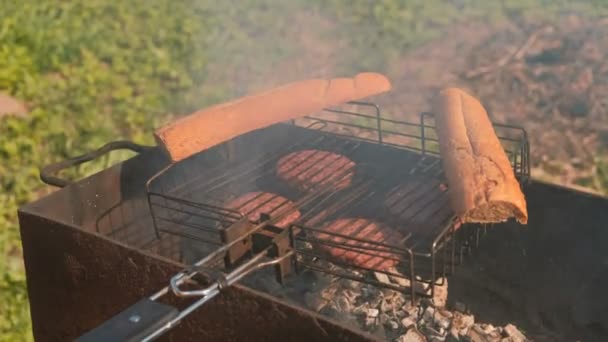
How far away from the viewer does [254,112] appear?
2.70 meters

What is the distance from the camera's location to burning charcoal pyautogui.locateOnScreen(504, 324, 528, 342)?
2.54 meters

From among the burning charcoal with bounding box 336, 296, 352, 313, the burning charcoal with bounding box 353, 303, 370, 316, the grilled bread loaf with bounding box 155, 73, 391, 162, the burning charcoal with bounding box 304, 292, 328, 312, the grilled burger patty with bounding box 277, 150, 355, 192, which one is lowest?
the burning charcoal with bounding box 353, 303, 370, 316

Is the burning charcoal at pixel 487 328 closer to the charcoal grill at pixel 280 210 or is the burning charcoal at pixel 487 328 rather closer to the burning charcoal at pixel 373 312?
the charcoal grill at pixel 280 210

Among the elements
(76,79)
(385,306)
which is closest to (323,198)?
(385,306)

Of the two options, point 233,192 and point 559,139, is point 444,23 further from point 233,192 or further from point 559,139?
point 233,192

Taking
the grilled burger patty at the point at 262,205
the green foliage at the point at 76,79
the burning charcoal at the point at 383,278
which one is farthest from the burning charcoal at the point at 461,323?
the green foliage at the point at 76,79

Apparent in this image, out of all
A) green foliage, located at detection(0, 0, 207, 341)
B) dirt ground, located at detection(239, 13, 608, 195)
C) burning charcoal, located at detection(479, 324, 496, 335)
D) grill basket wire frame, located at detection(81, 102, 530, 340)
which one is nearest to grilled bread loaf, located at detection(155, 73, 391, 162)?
grill basket wire frame, located at detection(81, 102, 530, 340)

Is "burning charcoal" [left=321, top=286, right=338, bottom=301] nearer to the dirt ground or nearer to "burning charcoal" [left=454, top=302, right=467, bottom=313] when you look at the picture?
"burning charcoal" [left=454, top=302, right=467, bottom=313]

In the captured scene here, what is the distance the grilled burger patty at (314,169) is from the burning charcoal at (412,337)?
0.57m

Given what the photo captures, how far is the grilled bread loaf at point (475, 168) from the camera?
2125 mm

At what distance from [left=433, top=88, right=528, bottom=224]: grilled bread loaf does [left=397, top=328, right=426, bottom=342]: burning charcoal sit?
498 mm

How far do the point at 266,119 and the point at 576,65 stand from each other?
421 cm

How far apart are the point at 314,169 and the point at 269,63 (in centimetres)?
411

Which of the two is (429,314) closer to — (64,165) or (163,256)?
(163,256)
